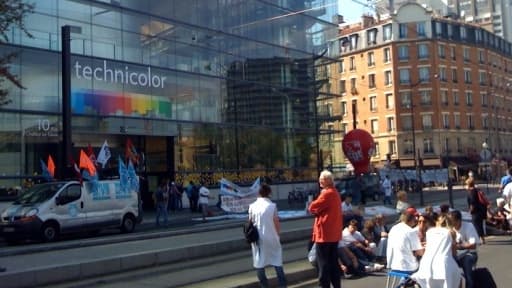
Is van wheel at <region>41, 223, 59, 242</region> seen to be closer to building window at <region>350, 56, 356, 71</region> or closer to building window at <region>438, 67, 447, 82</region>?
building window at <region>438, 67, 447, 82</region>

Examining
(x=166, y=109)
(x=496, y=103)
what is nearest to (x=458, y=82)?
(x=496, y=103)

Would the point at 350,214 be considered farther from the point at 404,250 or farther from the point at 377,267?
the point at 404,250

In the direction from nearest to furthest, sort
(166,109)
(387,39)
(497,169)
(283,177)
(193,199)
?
(193,199)
(166,109)
(283,177)
(497,169)
(387,39)

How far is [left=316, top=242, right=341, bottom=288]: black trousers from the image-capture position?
28.0 feet

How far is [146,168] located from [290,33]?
688 inches

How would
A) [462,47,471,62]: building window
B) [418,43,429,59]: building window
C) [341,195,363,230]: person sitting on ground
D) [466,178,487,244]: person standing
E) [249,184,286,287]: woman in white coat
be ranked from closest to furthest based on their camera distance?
[249,184,286,287]: woman in white coat
[341,195,363,230]: person sitting on ground
[466,178,487,244]: person standing
[418,43,429,59]: building window
[462,47,471,62]: building window

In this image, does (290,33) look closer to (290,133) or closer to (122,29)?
(290,133)

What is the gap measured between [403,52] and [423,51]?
2.49 m

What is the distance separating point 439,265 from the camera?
23.3 feet

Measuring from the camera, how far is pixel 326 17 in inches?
2058

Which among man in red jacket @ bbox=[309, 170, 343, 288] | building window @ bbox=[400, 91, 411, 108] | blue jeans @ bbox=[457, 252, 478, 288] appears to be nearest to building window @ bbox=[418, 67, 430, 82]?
building window @ bbox=[400, 91, 411, 108]

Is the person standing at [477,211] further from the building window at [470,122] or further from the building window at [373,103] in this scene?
the building window at [470,122]

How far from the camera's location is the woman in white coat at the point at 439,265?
7062mm

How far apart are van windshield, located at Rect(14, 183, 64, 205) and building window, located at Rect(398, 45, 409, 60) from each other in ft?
207
